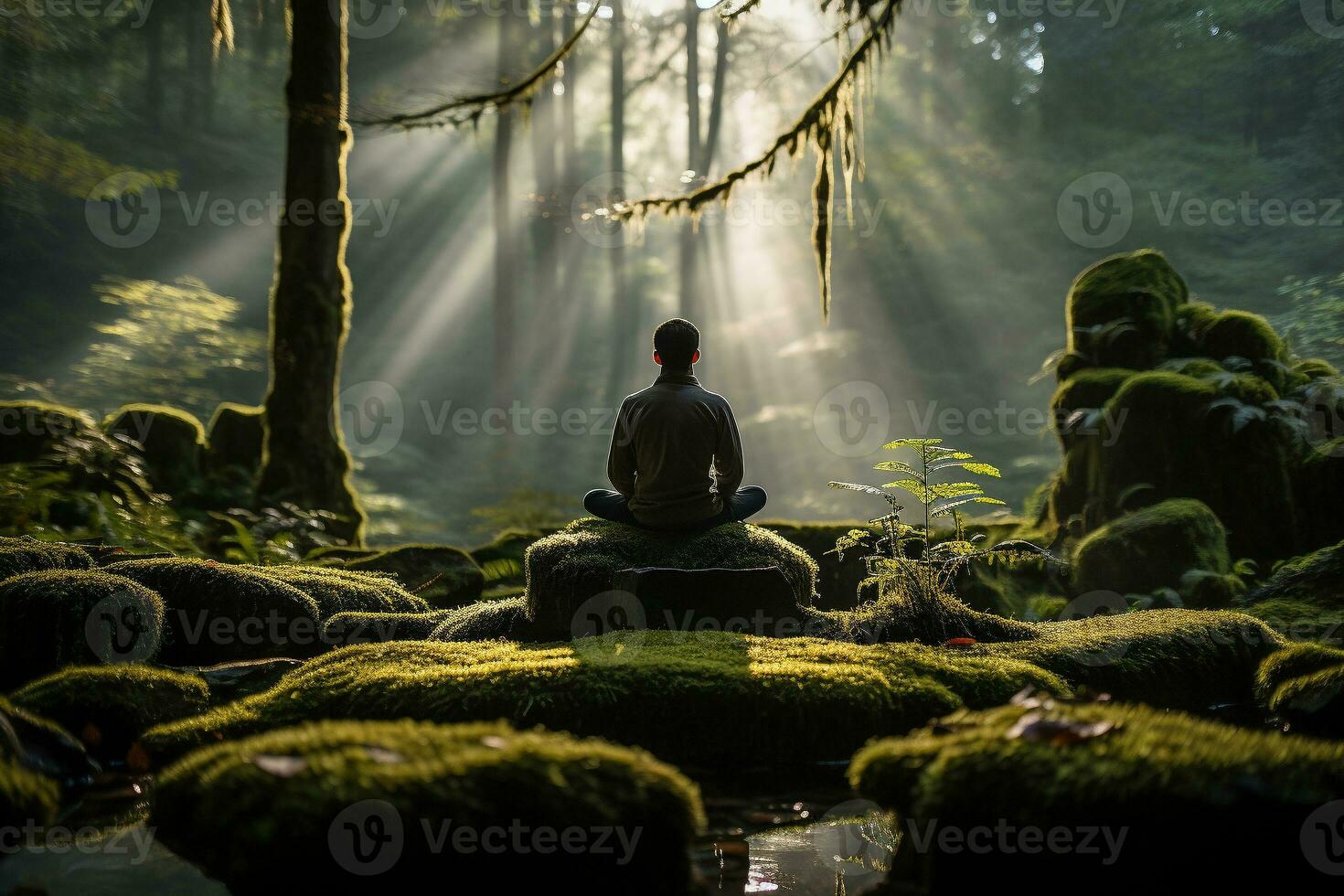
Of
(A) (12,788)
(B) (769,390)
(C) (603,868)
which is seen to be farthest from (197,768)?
(B) (769,390)

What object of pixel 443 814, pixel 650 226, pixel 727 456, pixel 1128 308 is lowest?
pixel 443 814

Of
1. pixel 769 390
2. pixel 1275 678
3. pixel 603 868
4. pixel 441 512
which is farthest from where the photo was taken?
pixel 769 390

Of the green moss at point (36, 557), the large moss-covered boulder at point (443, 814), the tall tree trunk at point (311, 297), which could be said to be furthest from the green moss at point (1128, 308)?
the green moss at point (36, 557)

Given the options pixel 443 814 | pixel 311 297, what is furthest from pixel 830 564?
pixel 443 814

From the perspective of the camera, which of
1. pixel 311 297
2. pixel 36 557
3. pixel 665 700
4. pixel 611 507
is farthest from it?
pixel 311 297

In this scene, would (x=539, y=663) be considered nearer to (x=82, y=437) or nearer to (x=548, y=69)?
(x=548, y=69)

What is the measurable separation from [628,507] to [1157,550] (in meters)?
5.67

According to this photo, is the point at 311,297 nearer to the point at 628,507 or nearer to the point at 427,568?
the point at 427,568

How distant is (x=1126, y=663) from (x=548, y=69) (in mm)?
6811

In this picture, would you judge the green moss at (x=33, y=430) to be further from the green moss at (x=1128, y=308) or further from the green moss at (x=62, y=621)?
the green moss at (x=1128, y=308)

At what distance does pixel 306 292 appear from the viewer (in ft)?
41.0

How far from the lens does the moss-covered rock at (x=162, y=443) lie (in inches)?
486

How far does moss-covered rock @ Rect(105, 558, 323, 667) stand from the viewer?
6809 millimetres

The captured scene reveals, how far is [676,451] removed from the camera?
7.33 meters
